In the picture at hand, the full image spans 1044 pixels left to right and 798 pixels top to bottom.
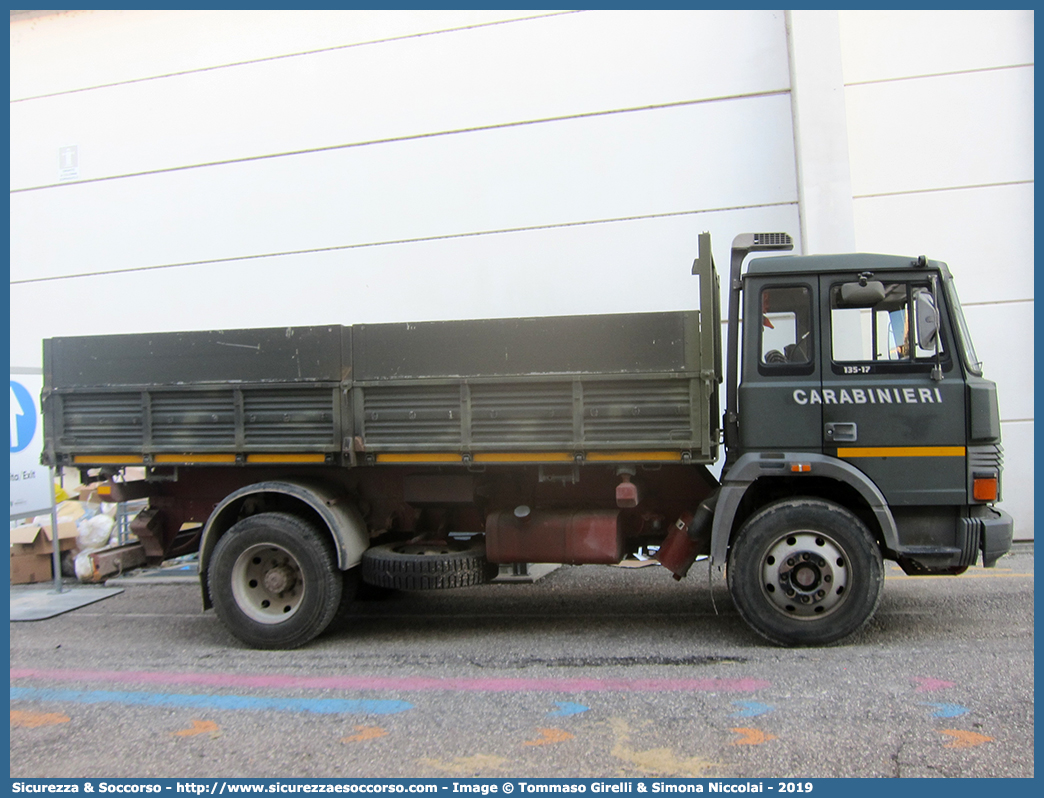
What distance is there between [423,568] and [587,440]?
1.46 m

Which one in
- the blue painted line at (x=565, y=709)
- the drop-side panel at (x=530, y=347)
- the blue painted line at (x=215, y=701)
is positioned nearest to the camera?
the blue painted line at (x=565, y=709)

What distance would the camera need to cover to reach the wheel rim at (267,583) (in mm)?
5027

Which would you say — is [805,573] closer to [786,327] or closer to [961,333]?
[786,327]

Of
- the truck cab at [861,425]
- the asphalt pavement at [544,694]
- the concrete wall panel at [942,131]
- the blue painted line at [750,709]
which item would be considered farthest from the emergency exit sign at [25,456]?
the concrete wall panel at [942,131]

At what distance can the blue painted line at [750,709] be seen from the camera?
3.54 metres

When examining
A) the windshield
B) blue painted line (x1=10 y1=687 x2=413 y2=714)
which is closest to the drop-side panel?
the windshield

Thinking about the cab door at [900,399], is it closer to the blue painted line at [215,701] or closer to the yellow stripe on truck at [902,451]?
the yellow stripe on truck at [902,451]

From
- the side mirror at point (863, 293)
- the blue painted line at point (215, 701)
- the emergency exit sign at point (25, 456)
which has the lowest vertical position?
the blue painted line at point (215, 701)

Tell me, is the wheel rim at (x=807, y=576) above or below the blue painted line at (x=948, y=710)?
above

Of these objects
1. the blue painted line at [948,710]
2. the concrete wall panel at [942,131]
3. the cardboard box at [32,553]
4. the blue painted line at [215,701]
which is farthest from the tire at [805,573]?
the cardboard box at [32,553]

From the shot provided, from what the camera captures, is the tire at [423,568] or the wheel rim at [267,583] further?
the wheel rim at [267,583]

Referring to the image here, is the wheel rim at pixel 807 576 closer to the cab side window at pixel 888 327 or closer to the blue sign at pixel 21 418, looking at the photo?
the cab side window at pixel 888 327

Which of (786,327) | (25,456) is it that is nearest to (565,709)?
(786,327)

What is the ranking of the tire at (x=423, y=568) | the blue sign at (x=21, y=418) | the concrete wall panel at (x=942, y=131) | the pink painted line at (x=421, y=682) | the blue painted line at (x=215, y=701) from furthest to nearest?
1. the concrete wall panel at (x=942, y=131)
2. the blue sign at (x=21, y=418)
3. the tire at (x=423, y=568)
4. the pink painted line at (x=421, y=682)
5. the blue painted line at (x=215, y=701)
